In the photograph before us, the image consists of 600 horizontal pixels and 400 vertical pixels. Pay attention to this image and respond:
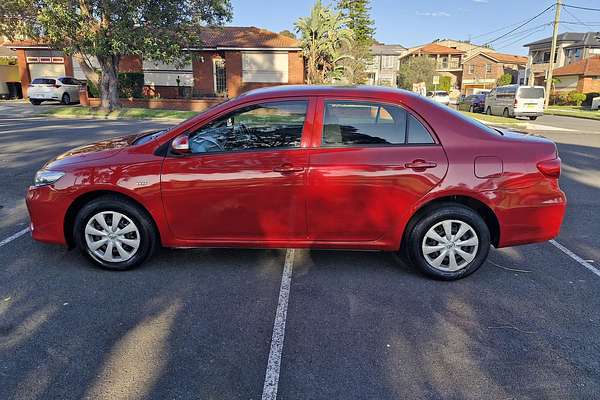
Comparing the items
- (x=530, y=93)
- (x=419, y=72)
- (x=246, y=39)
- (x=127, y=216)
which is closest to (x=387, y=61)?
(x=419, y=72)

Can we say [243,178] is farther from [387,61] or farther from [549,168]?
[387,61]

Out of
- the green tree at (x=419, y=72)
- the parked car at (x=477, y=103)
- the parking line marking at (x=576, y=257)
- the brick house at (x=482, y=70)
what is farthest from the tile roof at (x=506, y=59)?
the parking line marking at (x=576, y=257)

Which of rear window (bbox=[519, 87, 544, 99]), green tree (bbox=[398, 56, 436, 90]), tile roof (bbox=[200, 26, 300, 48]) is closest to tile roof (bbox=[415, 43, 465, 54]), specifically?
green tree (bbox=[398, 56, 436, 90])

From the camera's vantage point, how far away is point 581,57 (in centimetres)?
5691

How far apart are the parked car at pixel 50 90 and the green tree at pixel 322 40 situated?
1424 cm

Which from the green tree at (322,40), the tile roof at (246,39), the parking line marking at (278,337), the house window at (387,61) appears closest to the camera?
the parking line marking at (278,337)

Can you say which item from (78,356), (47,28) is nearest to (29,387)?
(78,356)

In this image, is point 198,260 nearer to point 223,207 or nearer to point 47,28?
point 223,207

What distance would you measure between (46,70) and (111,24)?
1545 centimetres

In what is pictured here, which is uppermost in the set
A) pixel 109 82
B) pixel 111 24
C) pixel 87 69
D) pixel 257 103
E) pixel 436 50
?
pixel 436 50

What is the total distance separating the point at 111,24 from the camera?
61.5ft

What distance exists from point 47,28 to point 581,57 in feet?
203

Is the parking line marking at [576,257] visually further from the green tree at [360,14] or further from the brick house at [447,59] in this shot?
the brick house at [447,59]

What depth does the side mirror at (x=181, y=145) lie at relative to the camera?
12.5 ft
